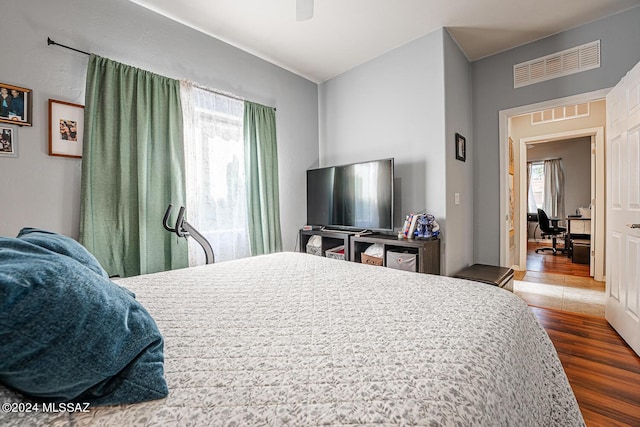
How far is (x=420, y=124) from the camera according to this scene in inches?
118

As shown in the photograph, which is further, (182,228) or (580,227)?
(580,227)

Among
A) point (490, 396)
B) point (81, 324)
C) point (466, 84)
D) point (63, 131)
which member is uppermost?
point (466, 84)

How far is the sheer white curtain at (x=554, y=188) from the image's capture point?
7254 millimetres

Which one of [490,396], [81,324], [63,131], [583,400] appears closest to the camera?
[81,324]

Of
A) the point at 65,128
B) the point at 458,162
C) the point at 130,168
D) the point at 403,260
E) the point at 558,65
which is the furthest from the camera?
the point at 458,162

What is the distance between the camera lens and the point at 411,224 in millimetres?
2867

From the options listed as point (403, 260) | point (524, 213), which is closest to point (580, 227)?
point (524, 213)

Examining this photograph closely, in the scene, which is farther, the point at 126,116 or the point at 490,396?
the point at 126,116

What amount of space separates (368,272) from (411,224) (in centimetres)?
140

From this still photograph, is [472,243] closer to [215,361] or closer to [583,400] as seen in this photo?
[583,400]

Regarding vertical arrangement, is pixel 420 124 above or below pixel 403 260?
above

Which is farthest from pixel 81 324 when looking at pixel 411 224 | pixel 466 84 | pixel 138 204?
pixel 466 84

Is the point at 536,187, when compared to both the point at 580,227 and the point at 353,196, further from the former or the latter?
the point at 353,196

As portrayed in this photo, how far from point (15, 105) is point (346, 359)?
249 centimetres
